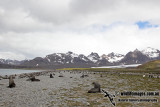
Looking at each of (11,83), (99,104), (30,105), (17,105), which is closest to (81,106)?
(99,104)

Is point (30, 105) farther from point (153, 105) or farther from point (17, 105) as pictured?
point (153, 105)

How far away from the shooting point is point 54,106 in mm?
16703

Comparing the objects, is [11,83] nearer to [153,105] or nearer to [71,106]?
[71,106]

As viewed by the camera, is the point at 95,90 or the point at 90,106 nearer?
the point at 90,106

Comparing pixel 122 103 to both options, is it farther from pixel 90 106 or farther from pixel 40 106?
pixel 40 106

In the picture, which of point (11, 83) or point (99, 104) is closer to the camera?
point (99, 104)

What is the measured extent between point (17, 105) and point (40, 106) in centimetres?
271

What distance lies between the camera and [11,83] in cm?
3231

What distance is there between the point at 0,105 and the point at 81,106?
29.4 ft

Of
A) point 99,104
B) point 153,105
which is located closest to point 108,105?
point 99,104

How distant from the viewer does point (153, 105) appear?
54.4 feet

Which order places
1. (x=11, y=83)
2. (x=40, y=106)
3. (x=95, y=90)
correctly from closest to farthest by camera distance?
(x=40, y=106) → (x=95, y=90) → (x=11, y=83)

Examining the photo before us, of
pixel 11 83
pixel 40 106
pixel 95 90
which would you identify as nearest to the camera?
pixel 40 106

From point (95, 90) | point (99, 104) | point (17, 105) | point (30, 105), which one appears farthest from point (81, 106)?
point (95, 90)
